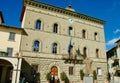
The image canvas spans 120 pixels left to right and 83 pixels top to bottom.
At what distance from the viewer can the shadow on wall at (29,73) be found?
1864 cm

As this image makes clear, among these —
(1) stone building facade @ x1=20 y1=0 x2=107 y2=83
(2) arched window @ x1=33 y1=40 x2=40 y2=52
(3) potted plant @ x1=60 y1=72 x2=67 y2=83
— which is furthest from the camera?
(2) arched window @ x1=33 y1=40 x2=40 y2=52

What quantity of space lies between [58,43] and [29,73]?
717 centimetres

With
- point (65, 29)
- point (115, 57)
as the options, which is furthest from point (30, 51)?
point (115, 57)

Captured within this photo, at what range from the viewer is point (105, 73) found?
83.8ft

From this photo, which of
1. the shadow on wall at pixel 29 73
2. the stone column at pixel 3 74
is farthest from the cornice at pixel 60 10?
the stone column at pixel 3 74

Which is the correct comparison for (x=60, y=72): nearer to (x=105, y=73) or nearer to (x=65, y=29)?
(x=65, y=29)

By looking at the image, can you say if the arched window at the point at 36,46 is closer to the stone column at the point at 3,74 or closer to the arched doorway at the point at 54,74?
the arched doorway at the point at 54,74

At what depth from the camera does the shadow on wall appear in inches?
734

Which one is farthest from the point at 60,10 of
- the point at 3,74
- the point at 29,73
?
the point at 3,74

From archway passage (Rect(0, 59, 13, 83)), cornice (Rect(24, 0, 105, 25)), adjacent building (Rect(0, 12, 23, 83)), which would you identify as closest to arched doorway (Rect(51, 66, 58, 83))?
adjacent building (Rect(0, 12, 23, 83))

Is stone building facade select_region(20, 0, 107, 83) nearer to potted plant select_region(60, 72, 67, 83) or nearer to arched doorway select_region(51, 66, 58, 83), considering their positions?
arched doorway select_region(51, 66, 58, 83)

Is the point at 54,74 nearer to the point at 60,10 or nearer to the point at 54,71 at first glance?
the point at 54,71

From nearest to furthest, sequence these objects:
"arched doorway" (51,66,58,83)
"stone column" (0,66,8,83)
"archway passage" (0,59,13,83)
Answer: "stone column" (0,66,8,83), "archway passage" (0,59,13,83), "arched doorway" (51,66,58,83)

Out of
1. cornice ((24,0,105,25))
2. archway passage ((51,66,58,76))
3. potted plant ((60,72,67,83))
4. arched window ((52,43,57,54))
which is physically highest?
cornice ((24,0,105,25))
